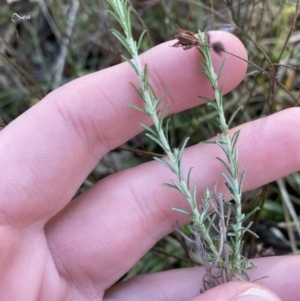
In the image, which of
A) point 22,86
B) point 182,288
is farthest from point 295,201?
point 22,86

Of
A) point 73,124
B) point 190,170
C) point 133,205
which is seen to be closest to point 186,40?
point 190,170

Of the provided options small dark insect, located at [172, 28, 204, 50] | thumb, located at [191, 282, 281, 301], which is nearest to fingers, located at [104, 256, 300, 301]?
thumb, located at [191, 282, 281, 301]

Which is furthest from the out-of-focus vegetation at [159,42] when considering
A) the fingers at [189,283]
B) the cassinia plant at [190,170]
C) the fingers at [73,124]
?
the cassinia plant at [190,170]

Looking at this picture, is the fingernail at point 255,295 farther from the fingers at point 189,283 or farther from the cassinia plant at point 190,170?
the fingers at point 189,283

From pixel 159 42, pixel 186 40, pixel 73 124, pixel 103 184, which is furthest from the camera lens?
pixel 159 42

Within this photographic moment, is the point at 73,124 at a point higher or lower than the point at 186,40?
lower

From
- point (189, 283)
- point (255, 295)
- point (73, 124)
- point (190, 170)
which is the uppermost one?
point (73, 124)

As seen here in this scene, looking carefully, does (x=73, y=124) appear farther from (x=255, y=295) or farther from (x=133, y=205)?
(x=255, y=295)
